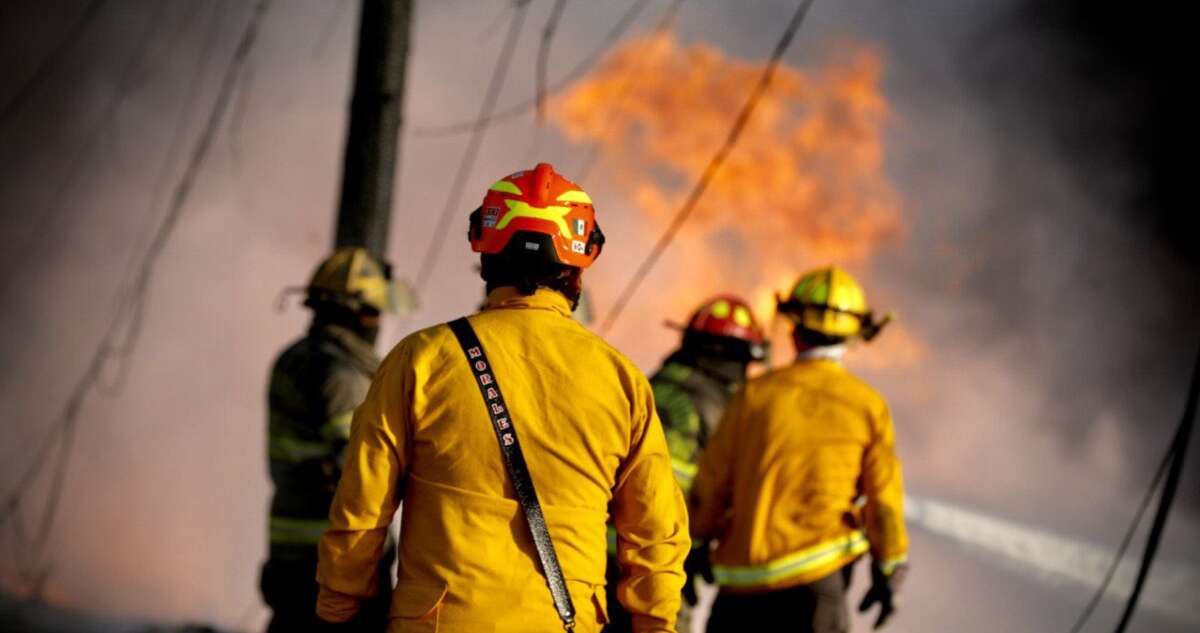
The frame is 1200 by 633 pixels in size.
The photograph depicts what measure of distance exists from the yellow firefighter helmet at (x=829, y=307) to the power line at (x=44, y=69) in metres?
10.2

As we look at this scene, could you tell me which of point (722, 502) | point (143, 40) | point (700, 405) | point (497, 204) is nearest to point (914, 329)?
point (700, 405)

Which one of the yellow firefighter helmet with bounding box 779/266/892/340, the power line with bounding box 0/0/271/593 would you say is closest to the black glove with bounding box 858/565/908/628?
the yellow firefighter helmet with bounding box 779/266/892/340

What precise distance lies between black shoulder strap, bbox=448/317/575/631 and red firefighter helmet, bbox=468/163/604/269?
12.0 inches

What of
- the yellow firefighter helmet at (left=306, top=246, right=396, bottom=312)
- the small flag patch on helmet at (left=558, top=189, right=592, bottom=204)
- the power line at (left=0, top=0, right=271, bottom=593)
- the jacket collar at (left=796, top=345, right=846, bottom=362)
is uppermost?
the small flag patch on helmet at (left=558, top=189, right=592, bottom=204)

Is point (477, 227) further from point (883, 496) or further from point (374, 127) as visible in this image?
point (374, 127)

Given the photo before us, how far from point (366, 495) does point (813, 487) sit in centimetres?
246

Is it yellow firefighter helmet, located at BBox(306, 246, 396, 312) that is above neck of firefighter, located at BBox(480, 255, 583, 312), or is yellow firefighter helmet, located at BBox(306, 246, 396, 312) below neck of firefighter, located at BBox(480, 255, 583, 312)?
below

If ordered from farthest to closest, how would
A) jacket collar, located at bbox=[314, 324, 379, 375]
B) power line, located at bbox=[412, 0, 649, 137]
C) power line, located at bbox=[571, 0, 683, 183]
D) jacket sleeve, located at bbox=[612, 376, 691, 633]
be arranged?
power line, located at bbox=[571, 0, 683, 183]
power line, located at bbox=[412, 0, 649, 137]
jacket collar, located at bbox=[314, 324, 379, 375]
jacket sleeve, located at bbox=[612, 376, 691, 633]

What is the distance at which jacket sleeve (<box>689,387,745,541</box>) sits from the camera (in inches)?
197

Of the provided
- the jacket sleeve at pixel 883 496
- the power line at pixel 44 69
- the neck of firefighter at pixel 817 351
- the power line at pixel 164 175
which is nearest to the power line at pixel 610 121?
the power line at pixel 164 175

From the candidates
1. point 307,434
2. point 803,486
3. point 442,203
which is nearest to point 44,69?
point 442,203

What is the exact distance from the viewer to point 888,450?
15.6 feet

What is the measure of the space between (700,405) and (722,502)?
96 cm

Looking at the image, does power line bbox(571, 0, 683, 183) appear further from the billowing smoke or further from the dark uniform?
the dark uniform
